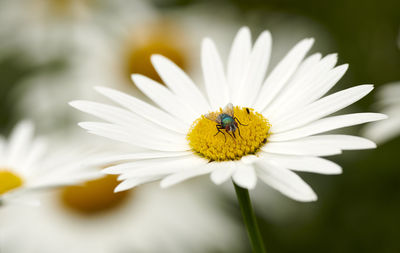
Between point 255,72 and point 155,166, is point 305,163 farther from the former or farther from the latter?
point 255,72

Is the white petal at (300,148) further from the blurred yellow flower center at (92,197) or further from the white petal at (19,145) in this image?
the blurred yellow flower center at (92,197)

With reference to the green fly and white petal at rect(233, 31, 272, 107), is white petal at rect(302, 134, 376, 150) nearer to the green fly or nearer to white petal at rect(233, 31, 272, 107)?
the green fly

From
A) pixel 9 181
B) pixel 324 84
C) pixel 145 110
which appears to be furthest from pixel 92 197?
pixel 324 84

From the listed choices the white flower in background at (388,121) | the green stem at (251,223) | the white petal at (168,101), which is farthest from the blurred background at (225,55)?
the green stem at (251,223)

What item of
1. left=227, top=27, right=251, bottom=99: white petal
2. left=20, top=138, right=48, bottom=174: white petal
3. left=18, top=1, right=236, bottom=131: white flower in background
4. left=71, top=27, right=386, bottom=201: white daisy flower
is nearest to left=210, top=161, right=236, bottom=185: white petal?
left=71, top=27, right=386, bottom=201: white daisy flower

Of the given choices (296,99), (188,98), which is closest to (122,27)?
(188,98)
